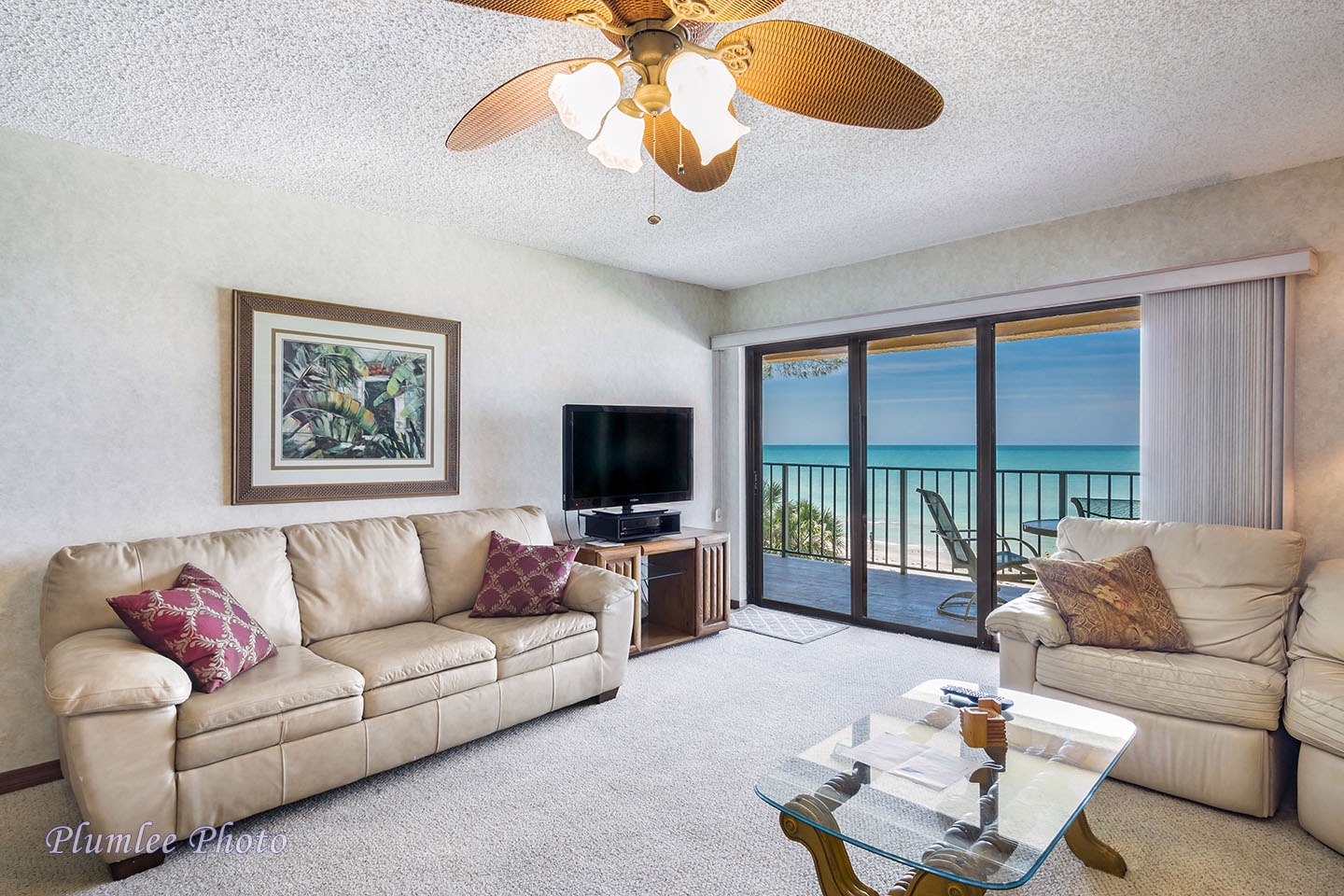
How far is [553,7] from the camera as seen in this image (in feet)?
4.67

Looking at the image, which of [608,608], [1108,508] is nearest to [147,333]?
[608,608]

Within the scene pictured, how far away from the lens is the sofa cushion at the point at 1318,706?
213 centimetres

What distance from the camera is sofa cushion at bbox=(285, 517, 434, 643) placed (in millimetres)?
3033

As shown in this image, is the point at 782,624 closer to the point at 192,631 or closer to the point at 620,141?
the point at 192,631

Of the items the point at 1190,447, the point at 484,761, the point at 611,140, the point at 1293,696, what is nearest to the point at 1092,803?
the point at 1293,696

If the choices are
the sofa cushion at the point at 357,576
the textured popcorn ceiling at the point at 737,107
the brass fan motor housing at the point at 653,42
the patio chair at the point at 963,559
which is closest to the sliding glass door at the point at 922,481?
the patio chair at the point at 963,559

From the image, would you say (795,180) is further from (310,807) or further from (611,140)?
(310,807)

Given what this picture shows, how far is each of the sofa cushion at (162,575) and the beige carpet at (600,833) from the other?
681 mm

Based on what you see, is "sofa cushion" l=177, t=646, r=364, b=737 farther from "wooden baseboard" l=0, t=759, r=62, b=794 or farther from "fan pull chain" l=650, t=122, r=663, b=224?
"fan pull chain" l=650, t=122, r=663, b=224

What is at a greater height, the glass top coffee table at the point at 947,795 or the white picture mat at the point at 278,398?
the white picture mat at the point at 278,398

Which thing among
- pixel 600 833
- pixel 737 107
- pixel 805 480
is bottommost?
pixel 600 833

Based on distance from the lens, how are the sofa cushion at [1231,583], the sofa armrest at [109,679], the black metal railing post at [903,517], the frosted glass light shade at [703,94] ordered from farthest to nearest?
the black metal railing post at [903,517]
the sofa cushion at [1231,583]
the sofa armrest at [109,679]
the frosted glass light shade at [703,94]

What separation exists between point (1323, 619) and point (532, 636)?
2968mm

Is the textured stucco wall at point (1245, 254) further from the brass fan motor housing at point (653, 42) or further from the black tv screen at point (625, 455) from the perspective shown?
the brass fan motor housing at point (653, 42)
